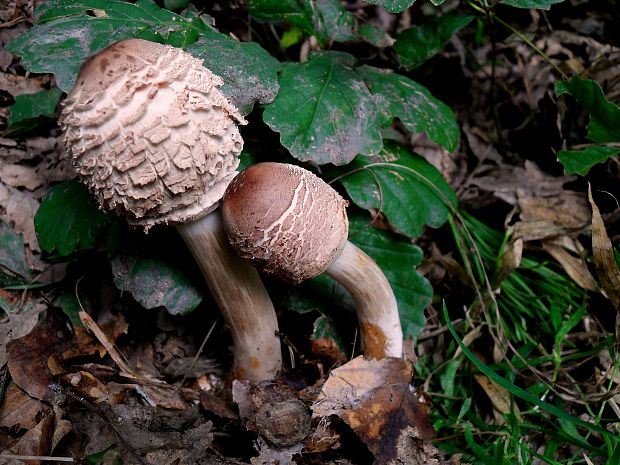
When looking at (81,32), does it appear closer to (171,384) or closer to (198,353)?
(198,353)

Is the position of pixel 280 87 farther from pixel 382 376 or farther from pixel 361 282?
pixel 382 376

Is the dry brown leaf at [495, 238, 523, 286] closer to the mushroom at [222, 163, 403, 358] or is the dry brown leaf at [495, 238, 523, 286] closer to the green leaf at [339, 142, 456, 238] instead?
the green leaf at [339, 142, 456, 238]

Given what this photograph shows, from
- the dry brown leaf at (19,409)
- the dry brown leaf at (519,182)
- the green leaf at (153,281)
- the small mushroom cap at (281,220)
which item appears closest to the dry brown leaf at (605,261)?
the dry brown leaf at (519,182)

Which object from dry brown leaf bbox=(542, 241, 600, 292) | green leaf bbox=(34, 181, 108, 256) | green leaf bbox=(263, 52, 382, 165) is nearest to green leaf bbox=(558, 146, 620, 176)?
dry brown leaf bbox=(542, 241, 600, 292)

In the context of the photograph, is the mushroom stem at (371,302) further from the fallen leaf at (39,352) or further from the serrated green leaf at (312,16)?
the fallen leaf at (39,352)

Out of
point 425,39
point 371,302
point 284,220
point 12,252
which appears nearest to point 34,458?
point 12,252
